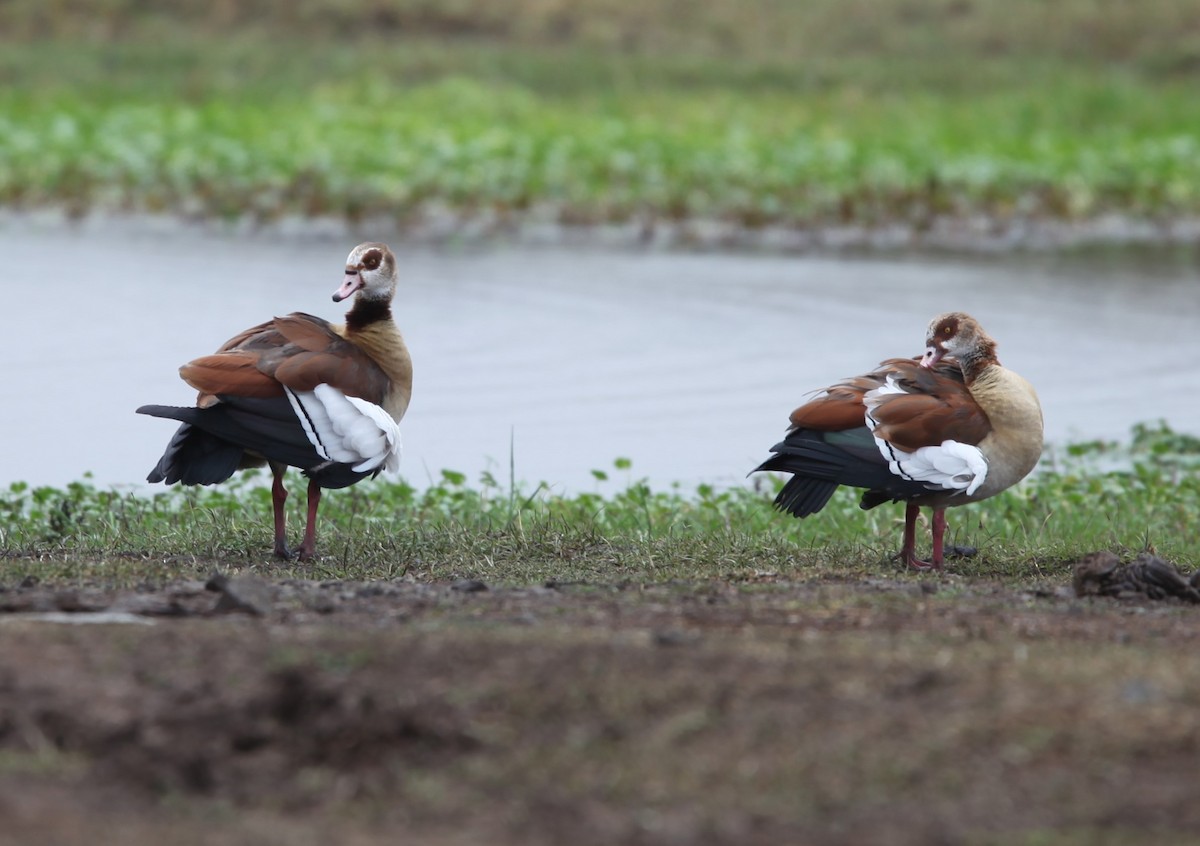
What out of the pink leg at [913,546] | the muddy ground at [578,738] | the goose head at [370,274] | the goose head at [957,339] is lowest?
the muddy ground at [578,738]

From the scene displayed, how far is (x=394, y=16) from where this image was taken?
29.4 meters

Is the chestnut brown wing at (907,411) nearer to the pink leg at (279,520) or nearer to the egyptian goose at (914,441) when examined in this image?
the egyptian goose at (914,441)

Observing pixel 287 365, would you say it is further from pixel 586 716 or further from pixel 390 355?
pixel 586 716

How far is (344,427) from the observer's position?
6.26 m

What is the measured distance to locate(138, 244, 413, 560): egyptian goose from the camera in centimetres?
618

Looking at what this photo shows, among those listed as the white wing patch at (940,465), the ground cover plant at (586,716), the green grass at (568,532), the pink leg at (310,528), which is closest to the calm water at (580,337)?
the green grass at (568,532)

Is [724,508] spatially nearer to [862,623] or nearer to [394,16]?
[862,623]

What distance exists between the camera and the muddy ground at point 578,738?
3.34 metres

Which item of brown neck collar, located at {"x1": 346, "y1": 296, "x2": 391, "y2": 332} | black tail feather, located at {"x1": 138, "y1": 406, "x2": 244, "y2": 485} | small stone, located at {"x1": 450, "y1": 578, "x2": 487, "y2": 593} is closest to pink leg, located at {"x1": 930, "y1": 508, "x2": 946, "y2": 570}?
small stone, located at {"x1": 450, "y1": 578, "x2": 487, "y2": 593}

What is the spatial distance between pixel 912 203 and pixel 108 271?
811cm

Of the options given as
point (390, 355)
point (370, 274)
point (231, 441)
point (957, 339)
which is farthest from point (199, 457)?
point (957, 339)

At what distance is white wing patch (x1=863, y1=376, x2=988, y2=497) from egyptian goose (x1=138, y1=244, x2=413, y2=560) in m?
1.75

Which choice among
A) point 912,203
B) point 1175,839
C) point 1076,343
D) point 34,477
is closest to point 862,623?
point 1175,839

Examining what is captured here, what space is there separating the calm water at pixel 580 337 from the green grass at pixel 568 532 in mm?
942
